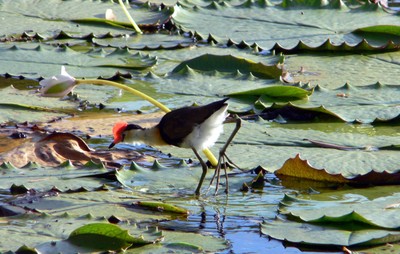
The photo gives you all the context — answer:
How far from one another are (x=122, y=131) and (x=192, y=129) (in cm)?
37

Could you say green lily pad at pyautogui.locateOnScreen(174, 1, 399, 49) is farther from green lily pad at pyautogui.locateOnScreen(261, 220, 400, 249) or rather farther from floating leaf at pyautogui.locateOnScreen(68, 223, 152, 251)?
floating leaf at pyautogui.locateOnScreen(68, 223, 152, 251)

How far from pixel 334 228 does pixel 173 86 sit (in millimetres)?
2120

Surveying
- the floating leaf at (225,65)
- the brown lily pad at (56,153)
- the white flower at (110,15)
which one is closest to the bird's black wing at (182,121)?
the brown lily pad at (56,153)

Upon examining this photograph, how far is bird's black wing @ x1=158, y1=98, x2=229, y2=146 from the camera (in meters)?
4.00

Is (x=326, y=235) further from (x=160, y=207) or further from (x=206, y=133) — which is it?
(x=206, y=133)

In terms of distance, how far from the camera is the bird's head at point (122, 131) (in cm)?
417

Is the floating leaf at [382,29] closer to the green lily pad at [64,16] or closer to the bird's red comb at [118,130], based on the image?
the green lily pad at [64,16]

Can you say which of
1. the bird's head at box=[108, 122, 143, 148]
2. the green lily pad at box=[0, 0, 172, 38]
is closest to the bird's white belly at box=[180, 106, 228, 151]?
the bird's head at box=[108, 122, 143, 148]

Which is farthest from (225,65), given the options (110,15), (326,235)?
(326,235)

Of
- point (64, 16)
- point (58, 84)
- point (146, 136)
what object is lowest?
point (64, 16)

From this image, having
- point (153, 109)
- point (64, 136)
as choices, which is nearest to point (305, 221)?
point (64, 136)

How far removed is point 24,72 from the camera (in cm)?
545

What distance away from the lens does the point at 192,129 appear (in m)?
4.00

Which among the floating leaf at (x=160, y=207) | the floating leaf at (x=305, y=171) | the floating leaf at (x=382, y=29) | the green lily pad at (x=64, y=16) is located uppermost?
the floating leaf at (x=305, y=171)
